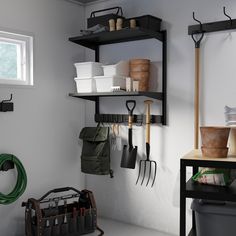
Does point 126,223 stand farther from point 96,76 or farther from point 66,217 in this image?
point 96,76

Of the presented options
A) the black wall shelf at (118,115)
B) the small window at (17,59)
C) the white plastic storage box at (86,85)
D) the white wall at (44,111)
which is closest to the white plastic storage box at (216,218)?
the black wall shelf at (118,115)

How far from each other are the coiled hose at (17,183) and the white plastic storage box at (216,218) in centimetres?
141

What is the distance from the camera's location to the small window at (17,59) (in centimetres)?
300

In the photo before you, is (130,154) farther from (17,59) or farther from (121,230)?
(17,59)

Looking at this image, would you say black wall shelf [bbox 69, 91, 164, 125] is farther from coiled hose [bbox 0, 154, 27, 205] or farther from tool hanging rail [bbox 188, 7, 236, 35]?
coiled hose [bbox 0, 154, 27, 205]

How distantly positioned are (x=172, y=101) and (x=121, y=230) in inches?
47.6

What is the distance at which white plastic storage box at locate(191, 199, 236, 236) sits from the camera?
2178 millimetres

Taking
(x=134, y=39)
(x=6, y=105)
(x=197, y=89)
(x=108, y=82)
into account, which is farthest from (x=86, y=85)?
(x=197, y=89)

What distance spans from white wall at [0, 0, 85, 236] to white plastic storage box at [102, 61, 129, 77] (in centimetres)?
55

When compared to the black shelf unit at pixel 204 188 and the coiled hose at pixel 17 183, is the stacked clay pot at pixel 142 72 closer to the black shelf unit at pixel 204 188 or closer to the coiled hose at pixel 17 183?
the black shelf unit at pixel 204 188

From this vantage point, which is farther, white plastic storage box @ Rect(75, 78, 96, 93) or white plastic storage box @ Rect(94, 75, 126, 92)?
white plastic storage box @ Rect(75, 78, 96, 93)

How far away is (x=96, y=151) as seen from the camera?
3230mm

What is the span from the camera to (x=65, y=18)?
3.38 meters

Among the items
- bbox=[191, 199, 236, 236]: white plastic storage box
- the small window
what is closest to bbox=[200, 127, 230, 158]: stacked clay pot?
bbox=[191, 199, 236, 236]: white plastic storage box
